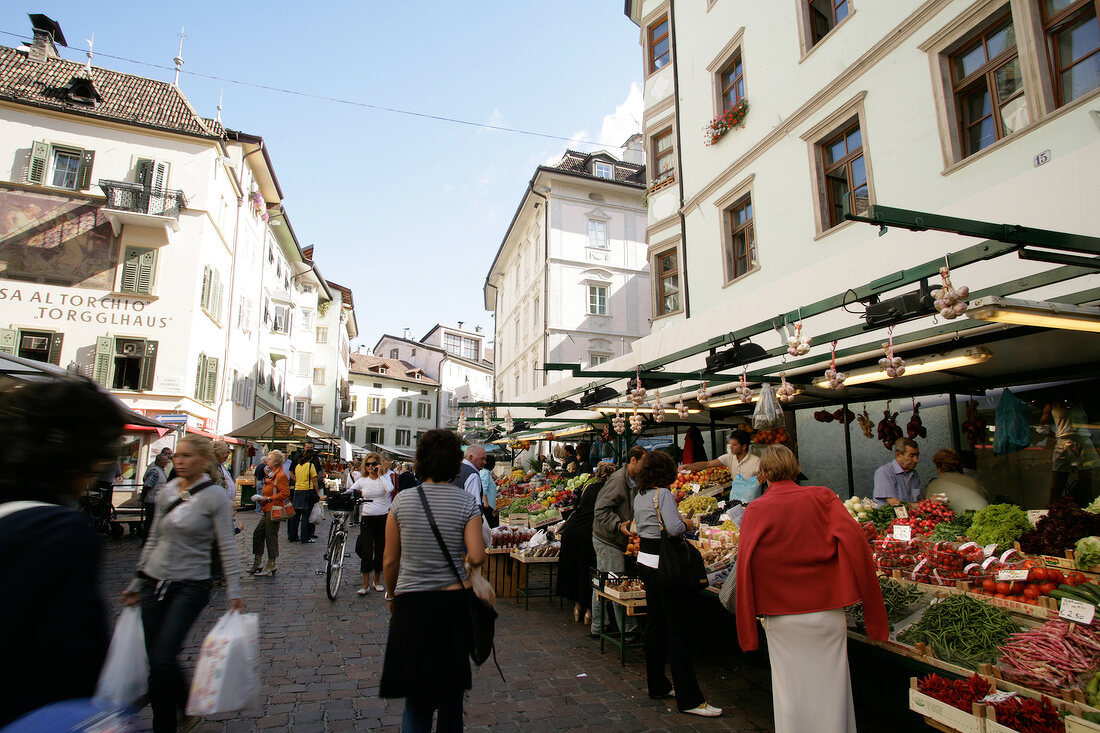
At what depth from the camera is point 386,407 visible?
192 ft

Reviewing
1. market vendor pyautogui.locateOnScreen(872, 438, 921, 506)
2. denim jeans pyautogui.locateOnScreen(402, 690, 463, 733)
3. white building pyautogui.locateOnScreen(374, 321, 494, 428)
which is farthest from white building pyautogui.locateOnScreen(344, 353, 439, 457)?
denim jeans pyautogui.locateOnScreen(402, 690, 463, 733)

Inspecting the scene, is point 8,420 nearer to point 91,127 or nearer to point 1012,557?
point 1012,557

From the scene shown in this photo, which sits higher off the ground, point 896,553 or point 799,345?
point 799,345

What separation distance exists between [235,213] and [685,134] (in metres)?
19.5

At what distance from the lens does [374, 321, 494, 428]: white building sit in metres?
62.4

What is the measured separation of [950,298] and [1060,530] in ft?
7.67

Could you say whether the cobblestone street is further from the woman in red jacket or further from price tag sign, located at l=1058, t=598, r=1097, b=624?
price tag sign, located at l=1058, t=598, r=1097, b=624

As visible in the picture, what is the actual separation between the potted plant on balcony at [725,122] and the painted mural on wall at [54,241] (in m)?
19.8

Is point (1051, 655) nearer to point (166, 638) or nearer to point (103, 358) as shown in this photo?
point (166, 638)

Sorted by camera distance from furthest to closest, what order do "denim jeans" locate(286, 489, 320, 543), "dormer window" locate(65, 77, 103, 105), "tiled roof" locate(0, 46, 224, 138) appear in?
"dormer window" locate(65, 77, 103, 105) → "tiled roof" locate(0, 46, 224, 138) → "denim jeans" locate(286, 489, 320, 543)

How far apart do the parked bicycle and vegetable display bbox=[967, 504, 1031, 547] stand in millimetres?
7358

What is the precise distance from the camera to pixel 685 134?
15227 mm

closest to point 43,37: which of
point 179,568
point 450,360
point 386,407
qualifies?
point 179,568

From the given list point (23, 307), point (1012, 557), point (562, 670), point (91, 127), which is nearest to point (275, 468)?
point (562, 670)
